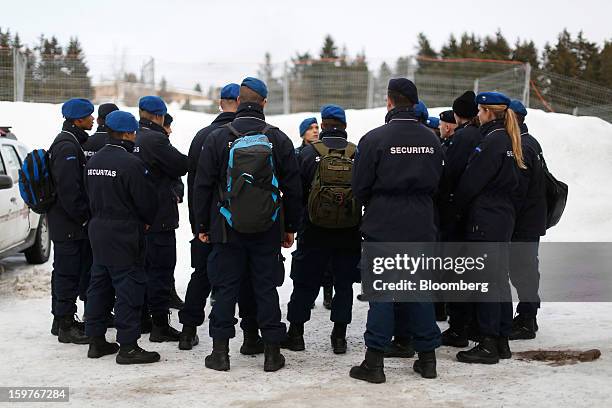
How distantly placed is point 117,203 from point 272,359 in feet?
5.68

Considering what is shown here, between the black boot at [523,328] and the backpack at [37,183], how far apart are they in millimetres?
4374

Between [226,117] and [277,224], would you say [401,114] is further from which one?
[226,117]

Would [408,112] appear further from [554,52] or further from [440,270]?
[554,52]

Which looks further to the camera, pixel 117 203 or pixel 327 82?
pixel 327 82

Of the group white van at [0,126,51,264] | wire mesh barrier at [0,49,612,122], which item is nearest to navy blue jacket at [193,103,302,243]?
white van at [0,126,51,264]

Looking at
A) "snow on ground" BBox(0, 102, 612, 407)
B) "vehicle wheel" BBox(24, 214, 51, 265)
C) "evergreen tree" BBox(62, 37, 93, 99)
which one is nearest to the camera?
"snow on ground" BBox(0, 102, 612, 407)

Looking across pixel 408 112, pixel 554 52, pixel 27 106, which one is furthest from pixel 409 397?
pixel 554 52

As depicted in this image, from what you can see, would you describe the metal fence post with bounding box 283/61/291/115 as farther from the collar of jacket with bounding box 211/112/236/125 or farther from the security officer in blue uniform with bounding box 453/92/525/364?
the security officer in blue uniform with bounding box 453/92/525/364

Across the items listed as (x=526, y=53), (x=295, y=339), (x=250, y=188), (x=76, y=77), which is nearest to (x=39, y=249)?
(x=295, y=339)

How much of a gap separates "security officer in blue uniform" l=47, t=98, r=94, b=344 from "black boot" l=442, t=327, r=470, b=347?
3.21 metres

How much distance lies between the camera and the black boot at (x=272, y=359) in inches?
210

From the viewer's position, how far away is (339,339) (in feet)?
19.5

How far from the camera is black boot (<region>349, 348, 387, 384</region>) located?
16.5ft

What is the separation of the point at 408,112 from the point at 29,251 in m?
6.94
